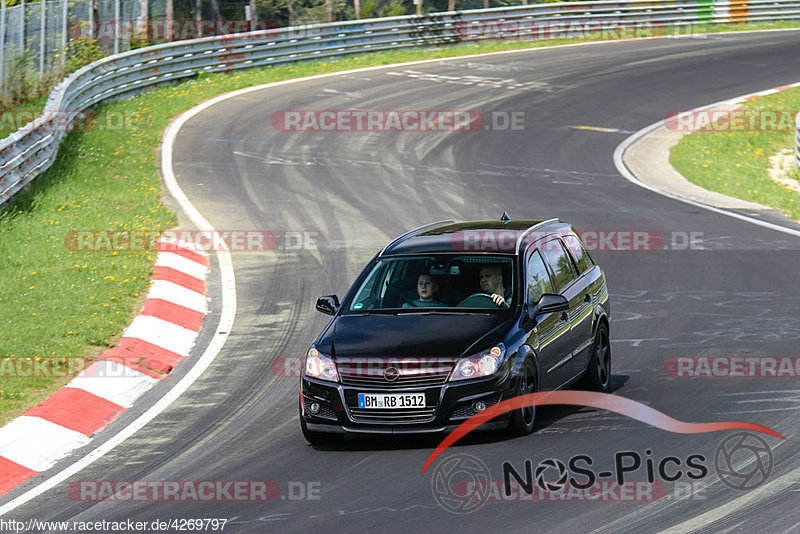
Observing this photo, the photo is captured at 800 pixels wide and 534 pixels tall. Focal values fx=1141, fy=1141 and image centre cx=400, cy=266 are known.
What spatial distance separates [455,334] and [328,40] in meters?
28.6

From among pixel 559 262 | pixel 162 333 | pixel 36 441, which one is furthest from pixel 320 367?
pixel 162 333

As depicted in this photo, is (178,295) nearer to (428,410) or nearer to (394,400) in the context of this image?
(394,400)

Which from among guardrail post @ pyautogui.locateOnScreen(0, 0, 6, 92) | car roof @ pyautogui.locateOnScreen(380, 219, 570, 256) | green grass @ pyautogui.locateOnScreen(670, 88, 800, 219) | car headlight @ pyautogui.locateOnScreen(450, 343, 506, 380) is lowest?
green grass @ pyautogui.locateOnScreen(670, 88, 800, 219)

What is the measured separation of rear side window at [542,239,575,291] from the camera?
34.0 feet

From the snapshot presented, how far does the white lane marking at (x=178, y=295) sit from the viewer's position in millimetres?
14055

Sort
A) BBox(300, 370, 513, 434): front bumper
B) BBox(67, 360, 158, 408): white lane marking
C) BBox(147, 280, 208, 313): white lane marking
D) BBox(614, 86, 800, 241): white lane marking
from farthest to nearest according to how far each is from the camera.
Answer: BBox(614, 86, 800, 241): white lane marking, BBox(147, 280, 208, 313): white lane marking, BBox(67, 360, 158, 408): white lane marking, BBox(300, 370, 513, 434): front bumper

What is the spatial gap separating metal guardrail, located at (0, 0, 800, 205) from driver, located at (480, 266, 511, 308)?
10246 mm

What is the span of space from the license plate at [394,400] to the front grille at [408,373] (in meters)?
0.06

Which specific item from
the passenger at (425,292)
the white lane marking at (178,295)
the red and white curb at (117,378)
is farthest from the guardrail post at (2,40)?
the passenger at (425,292)

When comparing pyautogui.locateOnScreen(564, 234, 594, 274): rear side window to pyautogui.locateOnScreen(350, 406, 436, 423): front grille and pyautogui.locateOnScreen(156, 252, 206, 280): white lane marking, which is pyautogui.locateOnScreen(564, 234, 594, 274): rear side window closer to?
pyautogui.locateOnScreen(350, 406, 436, 423): front grille

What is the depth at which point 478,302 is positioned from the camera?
9.55m

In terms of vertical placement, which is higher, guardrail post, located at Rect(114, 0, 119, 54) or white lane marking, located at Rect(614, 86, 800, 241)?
guardrail post, located at Rect(114, 0, 119, 54)

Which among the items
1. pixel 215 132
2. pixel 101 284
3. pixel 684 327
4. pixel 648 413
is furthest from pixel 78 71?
pixel 648 413

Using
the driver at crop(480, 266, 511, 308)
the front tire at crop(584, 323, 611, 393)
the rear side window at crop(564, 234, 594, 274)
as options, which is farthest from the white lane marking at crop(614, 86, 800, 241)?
the driver at crop(480, 266, 511, 308)
